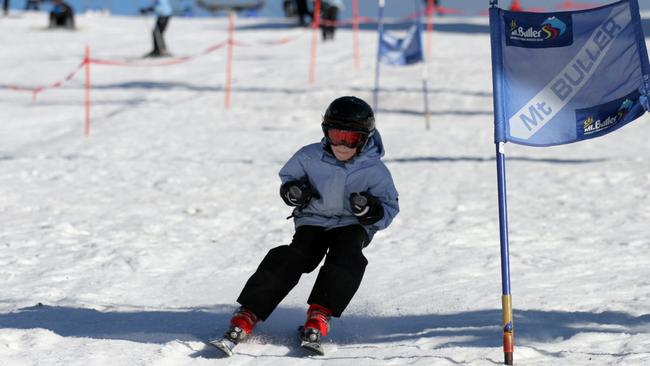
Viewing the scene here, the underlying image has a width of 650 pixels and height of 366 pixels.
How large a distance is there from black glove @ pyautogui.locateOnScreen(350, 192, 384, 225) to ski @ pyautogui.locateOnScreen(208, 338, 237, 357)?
810mm

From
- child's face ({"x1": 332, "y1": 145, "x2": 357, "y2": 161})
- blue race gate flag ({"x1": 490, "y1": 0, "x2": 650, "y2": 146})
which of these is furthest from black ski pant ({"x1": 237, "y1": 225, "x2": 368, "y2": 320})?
blue race gate flag ({"x1": 490, "y1": 0, "x2": 650, "y2": 146})

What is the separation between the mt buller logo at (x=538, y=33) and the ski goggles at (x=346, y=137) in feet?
2.78

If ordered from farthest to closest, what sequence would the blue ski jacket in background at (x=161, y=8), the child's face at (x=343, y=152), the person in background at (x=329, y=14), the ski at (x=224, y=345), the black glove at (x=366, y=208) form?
the person in background at (x=329, y=14) → the blue ski jacket in background at (x=161, y=8) → the child's face at (x=343, y=152) → the black glove at (x=366, y=208) → the ski at (x=224, y=345)

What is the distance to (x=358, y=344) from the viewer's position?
5.02 meters

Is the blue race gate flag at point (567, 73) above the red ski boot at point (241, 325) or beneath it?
above

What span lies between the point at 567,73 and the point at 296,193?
4.31ft

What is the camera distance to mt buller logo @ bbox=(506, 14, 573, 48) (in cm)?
448

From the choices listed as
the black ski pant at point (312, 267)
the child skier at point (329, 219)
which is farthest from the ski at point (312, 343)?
the black ski pant at point (312, 267)

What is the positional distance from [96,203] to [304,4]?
900 inches

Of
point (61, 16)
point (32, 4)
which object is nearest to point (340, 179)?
point (61, 16)

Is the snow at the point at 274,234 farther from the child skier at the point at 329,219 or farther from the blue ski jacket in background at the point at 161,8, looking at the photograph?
the blue ski jacket in background at the point at 161,8

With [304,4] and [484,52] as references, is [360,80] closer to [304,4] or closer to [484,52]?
[484,52]

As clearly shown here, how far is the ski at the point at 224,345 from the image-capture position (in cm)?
467

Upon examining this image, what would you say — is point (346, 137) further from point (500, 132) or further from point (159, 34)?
point (159, 34)
